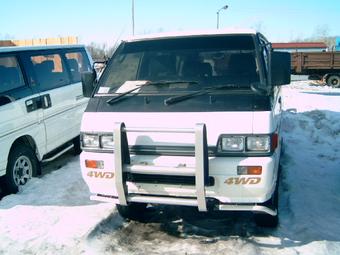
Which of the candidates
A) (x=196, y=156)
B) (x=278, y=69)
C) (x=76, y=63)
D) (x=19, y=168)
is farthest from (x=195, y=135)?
(x=76, y=63)

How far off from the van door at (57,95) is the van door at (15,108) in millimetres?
256

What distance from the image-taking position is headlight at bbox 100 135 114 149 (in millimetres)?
3788

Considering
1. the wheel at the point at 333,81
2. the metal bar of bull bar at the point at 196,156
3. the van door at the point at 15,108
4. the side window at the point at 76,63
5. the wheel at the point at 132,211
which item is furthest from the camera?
the wheel at the point at 333,81

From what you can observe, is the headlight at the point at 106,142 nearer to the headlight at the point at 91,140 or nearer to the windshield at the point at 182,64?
the headlight at the point at 91,140

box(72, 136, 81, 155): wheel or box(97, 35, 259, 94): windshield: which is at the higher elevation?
box(97, 35, 259, 94): windshield

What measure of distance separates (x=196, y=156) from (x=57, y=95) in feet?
13.5

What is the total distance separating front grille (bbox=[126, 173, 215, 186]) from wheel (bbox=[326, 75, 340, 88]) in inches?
871

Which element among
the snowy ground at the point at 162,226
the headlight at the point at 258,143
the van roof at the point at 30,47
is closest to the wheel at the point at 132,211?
the snowy ground at the point at 162,226

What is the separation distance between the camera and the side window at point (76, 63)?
7547 mm

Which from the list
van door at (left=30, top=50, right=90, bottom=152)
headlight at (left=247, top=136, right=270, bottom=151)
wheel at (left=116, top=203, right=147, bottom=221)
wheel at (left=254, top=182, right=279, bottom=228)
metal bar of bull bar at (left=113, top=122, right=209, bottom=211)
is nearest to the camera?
metal bar of bull bar at (left=113, top=122, right=209, bottom=211)

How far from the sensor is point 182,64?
4316 millimetres

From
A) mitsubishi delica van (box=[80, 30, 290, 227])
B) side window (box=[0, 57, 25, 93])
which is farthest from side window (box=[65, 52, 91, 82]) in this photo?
mitsubishi delica van (box=[80, 30, 290, 227])

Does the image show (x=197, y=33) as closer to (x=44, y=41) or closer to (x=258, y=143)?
(x=258, y=143)

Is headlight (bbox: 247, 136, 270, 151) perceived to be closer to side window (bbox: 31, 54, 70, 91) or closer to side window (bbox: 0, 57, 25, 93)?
side window (bbox: 0, 57, 25, 93)
